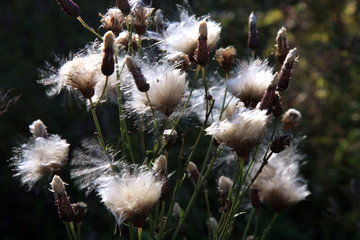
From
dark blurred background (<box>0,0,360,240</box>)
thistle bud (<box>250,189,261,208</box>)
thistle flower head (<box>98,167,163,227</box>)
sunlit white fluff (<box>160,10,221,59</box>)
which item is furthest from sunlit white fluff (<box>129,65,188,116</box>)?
dark blurred background (<box>0,0,360,240</box>)

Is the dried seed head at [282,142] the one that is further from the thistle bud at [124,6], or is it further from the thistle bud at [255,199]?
the thistle bud at [124,6]

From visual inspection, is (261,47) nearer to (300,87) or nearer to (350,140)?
(300,87)

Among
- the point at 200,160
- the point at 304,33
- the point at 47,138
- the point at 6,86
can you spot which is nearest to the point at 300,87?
the point at 304,33

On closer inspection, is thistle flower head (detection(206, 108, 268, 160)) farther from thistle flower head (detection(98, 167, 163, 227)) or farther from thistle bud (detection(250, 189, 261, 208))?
thistle bud (detection(250, 189, 261, 208))

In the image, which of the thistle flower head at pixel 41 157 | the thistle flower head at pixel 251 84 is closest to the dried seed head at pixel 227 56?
the thistle flower head at pixel 251 84

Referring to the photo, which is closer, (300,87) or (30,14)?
(300,87)

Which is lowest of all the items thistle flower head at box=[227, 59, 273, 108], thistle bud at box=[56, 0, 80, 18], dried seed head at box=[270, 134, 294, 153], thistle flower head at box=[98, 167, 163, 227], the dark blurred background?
thistle flower head at box=[98, 167, 163, 227]
